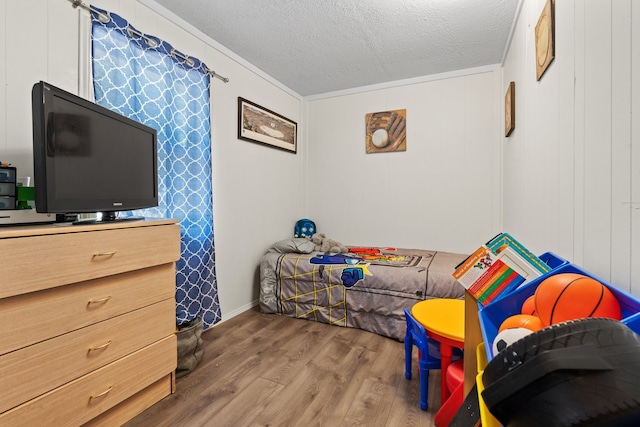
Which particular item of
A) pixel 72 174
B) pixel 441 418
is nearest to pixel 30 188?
pixel 72 174

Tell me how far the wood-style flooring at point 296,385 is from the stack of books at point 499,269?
3.22ft

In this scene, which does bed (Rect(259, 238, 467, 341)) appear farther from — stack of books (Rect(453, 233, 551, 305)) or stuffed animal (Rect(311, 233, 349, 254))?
stack of books (Rect(453, 233, 551, 305))

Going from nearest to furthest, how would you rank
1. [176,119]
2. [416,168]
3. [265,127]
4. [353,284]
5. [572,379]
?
[572,379] < [176,119] < [353,284] < [265,127] < [416,168]

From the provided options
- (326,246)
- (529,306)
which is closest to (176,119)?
(326,246)

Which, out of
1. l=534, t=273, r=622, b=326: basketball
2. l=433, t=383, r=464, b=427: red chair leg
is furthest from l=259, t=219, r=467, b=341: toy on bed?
l=534, t=273, r=622, b=326: basketball

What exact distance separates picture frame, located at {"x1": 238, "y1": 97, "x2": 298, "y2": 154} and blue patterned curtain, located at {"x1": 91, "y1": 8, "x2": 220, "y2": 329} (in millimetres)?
484

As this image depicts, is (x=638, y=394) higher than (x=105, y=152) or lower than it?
lower

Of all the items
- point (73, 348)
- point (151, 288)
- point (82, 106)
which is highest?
point (82, 106)

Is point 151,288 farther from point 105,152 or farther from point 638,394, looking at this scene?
point 638,394

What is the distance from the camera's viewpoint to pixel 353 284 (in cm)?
255

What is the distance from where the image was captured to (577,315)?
0.56m

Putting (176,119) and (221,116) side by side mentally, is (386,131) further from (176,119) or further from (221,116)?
(176,119)

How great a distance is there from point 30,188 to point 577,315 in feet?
6.57

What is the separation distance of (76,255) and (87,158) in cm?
48
